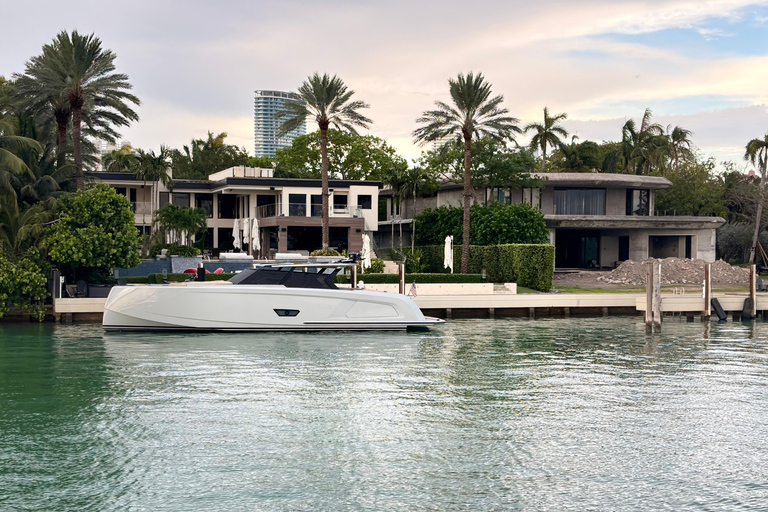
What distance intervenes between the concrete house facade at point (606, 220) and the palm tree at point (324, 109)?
13.2 m

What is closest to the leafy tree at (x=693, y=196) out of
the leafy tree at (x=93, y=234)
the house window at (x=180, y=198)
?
the house window at (x=180, y=198)

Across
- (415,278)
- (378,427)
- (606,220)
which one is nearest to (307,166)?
(606,220)

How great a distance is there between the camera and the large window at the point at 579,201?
5741 cm

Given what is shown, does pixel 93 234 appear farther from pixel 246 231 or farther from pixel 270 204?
pixel 270 204

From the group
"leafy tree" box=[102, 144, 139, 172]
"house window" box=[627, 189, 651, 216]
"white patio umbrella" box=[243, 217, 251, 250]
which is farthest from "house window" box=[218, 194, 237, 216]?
"house window" box=[627, 189, 651, 216]

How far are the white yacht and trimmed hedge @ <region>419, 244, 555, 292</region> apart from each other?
55.8ft

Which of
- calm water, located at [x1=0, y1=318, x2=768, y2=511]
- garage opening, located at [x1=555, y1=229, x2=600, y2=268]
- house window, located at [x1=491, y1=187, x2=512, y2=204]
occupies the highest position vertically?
house window, located at [x1=491, y1=187, x2=512, y2=204]

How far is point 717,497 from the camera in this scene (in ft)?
35.5

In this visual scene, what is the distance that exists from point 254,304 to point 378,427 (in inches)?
499

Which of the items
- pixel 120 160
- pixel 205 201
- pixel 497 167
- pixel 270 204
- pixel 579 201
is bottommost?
pixel 270 204

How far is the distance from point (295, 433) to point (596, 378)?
27.9 feet

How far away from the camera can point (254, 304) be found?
2612 centimetres

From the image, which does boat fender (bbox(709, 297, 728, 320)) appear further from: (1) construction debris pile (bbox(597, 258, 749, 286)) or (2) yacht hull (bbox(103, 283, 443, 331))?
(2) yacht hull (bbox(103, 283, 443, 331))

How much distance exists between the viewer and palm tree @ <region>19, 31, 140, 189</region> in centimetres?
3603
